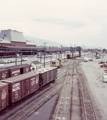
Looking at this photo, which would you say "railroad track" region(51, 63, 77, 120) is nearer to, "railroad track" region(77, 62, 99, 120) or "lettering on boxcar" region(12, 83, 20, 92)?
"railroad track" region(77, 62, 99, 120)

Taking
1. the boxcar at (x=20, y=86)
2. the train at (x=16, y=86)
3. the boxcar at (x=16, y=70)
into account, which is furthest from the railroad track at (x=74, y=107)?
the boxcar at (x=16, y=70)

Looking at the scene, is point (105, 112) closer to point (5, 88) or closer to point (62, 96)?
point (62, 96)

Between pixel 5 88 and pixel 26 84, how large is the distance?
166 inches

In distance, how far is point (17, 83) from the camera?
57.9ft

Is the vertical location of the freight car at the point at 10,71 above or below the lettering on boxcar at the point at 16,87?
above

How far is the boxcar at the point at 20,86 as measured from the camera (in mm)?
16841

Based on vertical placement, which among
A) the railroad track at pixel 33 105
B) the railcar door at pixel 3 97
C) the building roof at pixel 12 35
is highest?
the building roof at pixel 12 35

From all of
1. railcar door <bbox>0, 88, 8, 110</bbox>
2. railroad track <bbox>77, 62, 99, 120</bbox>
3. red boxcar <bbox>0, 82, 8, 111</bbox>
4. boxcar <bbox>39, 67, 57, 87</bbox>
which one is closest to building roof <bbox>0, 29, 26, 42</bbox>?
boxcar <bbox>39, 67, 57, 87</bbox>

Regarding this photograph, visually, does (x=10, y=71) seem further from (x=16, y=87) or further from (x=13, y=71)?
(x=16, y=87)

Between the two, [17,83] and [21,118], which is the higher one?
[17,83]

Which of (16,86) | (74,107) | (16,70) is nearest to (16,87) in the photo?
(16,86)

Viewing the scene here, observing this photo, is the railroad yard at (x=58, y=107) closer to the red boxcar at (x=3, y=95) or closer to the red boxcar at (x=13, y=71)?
the red boxcar at (x=3, y=95)

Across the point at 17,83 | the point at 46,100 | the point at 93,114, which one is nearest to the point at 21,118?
the point at 17,83

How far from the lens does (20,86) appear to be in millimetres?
18266
